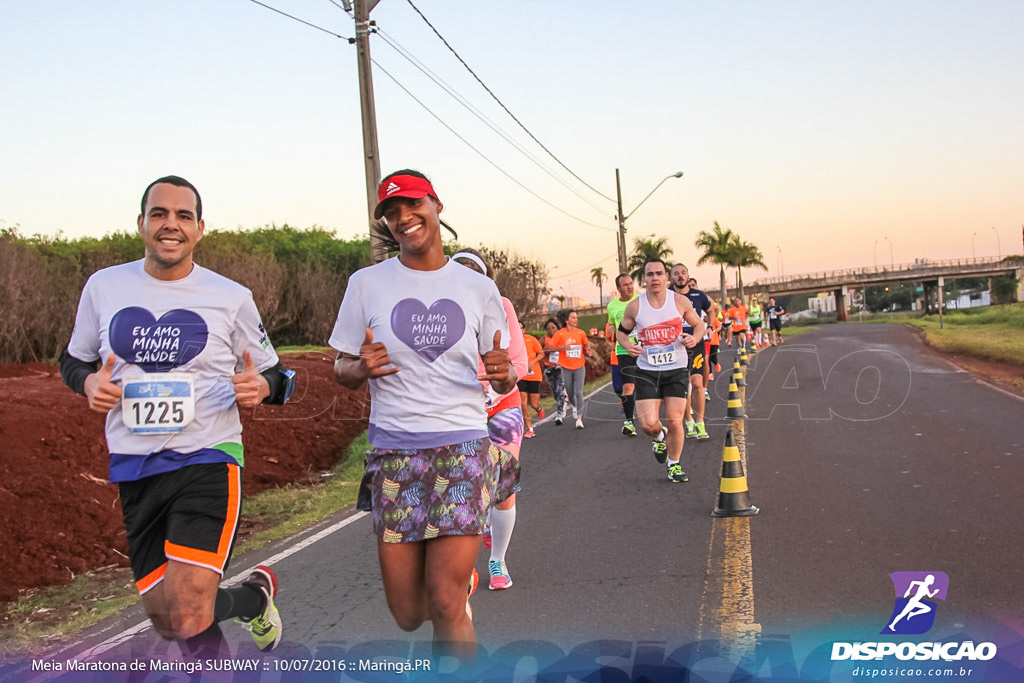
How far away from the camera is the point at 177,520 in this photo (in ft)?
12.4

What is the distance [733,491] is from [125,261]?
26.5 meters

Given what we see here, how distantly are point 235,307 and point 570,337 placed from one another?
11136 mm

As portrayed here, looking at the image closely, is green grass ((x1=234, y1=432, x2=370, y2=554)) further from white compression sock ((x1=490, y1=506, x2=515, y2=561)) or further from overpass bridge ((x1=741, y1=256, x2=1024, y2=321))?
overpass bridge ((x1=741, y1=256, x2=1024, y2=321))

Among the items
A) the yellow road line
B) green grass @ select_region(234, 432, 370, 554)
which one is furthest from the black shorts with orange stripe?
green grass @ select_region(234, 432, 370, 554)

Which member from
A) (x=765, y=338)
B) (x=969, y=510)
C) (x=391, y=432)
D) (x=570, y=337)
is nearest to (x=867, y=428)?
(x=570, y=337)

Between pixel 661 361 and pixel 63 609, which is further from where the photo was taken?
pixel 661 361

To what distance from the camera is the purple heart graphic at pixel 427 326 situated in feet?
12.8

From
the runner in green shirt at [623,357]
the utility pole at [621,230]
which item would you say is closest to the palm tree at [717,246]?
the utility pole at [621,230]

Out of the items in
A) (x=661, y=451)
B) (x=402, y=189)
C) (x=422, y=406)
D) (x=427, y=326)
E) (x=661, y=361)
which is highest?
(x=402, y=189)

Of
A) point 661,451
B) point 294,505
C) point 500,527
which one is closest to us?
point 500,527

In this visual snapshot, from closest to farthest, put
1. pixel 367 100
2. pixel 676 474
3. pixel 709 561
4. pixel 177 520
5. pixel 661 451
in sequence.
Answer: pixel 177 520 → pixel 709 561 → pixel 676 474 → pixel 661 451 → pixel 367 100

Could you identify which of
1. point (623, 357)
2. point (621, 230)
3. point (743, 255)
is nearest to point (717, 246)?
point (743, 255)

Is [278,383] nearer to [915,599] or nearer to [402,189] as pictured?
[402,189]

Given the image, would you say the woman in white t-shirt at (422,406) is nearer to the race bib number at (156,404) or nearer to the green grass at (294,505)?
the race bib number at (156,404)
